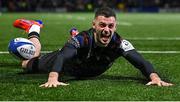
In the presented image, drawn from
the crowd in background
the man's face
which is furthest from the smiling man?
the crowd in background

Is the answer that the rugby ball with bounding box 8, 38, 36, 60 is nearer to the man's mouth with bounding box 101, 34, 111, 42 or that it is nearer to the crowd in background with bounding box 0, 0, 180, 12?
the man's mouth with bounding box 101, 34, 111, 42

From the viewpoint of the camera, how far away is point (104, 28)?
5523 millimetres

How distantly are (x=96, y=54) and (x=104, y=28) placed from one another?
424 mm

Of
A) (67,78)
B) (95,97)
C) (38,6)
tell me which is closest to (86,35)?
(67,78)

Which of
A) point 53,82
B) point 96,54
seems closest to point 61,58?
point 53,82

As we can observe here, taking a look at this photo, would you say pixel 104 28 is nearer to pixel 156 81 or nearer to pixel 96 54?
pixel 96 54

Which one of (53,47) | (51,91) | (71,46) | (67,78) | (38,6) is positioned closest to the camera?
(51,91)

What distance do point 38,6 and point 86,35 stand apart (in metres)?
38.6

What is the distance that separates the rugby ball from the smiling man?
1.35ft

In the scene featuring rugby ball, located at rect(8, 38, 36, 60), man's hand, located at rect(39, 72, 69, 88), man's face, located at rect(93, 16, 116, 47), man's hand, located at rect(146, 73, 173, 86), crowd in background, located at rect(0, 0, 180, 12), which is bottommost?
crowd in background, located at rect(0, 0, 180, 12)

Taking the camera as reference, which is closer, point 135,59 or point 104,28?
point 104,28

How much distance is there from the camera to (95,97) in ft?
15.3

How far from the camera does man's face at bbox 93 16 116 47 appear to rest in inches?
218

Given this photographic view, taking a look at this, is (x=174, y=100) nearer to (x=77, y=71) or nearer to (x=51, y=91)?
(x=51, y=91)
